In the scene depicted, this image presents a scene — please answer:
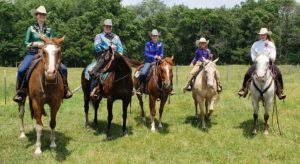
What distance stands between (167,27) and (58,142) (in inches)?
2818

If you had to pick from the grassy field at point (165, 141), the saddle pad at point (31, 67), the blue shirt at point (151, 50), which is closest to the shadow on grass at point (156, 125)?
the grassy field at point (165, 141)

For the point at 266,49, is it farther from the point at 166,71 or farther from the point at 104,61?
the point at 104,61

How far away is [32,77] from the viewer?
8.88 meters

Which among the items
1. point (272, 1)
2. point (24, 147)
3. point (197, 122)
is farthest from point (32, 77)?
point (272, 1)

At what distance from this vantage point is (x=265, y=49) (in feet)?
35.7

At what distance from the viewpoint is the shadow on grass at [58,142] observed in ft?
A: 28.5

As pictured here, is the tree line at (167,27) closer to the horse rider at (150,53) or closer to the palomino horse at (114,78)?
the horse rider at (150,53)

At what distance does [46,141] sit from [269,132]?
653 cm

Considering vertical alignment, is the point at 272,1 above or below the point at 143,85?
above

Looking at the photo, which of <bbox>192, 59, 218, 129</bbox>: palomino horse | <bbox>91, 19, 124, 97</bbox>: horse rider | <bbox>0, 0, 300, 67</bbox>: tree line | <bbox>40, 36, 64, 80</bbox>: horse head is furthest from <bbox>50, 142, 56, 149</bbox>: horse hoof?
<bbox>0, 0, 300, 67</bbox>: tree line

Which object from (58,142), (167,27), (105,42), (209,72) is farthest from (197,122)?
(167,27)

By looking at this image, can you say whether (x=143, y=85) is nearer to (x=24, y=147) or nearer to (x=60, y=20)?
(x=24, y=147)

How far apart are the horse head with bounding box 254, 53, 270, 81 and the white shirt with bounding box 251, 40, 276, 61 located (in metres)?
0.41

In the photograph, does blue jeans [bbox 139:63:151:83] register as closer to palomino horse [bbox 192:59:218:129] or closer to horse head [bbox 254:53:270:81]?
palomino horse [bbox 192:59:218:129]
